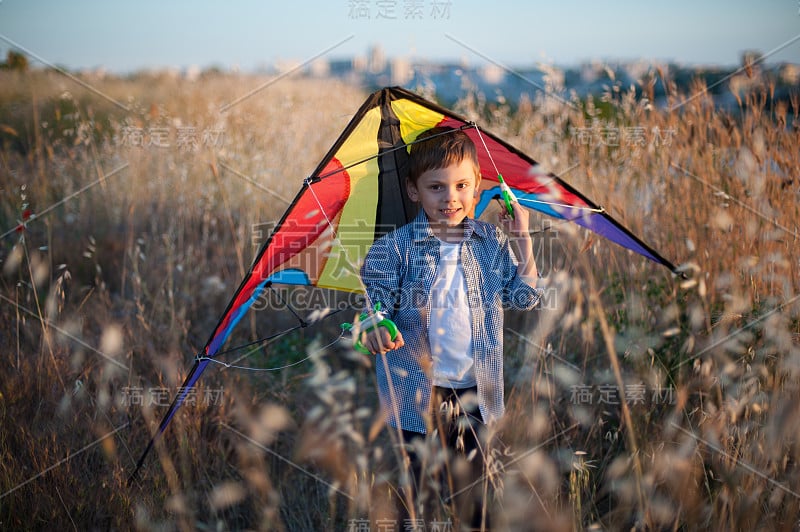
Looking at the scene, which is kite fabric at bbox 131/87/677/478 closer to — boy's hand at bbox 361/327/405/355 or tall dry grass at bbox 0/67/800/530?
tall dry grass at bbox 0/67/800/530

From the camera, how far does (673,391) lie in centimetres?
273

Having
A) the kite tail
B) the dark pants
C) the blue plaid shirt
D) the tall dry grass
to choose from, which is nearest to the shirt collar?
the blue plaid shirt

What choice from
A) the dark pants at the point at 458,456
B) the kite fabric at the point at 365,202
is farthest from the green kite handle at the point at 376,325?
the kite fabric at the point at 365,202

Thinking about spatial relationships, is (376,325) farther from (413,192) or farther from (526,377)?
(526,377)

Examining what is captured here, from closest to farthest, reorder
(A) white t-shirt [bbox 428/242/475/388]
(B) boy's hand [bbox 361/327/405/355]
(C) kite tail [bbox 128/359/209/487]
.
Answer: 1. (B) boy's hand [bbox 361/327/405/355]
2. (A) white t-shirt [bbox 428/242/475/388]
3. (C) kite tail [bbox 128/359/209/487]

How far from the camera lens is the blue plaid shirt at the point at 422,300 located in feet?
7.18

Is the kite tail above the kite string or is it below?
below

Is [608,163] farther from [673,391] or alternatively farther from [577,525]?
[577,525]

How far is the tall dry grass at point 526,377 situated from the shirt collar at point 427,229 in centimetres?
40

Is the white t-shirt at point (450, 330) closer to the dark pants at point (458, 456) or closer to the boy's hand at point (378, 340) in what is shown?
the dark pants at point (458, 456)

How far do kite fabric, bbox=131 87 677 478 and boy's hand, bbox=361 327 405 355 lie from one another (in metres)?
0.50

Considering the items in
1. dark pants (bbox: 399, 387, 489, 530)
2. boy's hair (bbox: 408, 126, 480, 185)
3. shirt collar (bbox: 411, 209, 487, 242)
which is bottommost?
dark pants (bbox: 399, 387, 489, 530)

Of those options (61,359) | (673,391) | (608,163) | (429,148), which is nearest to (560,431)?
(673,391)

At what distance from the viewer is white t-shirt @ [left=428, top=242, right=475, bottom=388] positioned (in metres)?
2.18
